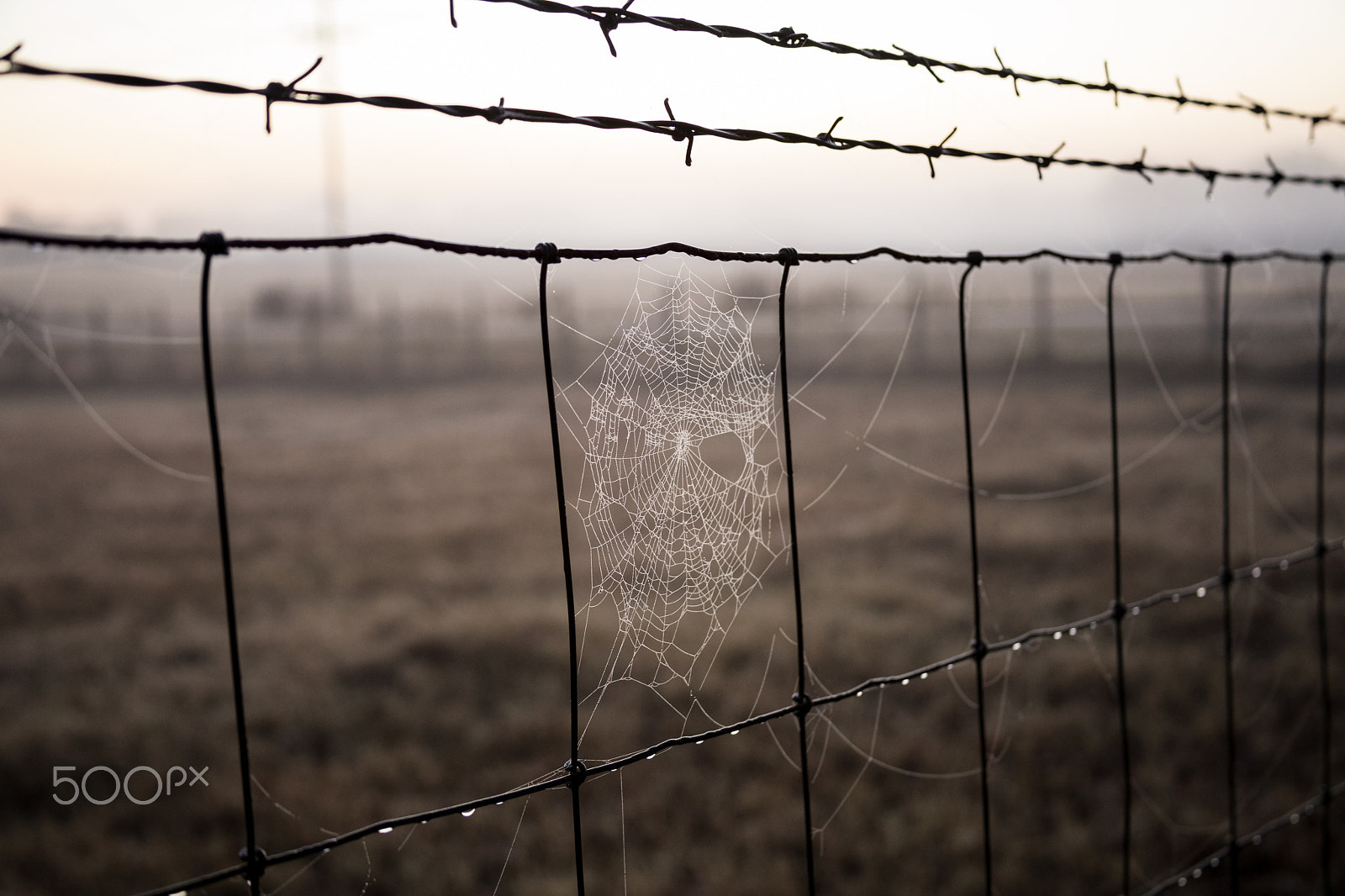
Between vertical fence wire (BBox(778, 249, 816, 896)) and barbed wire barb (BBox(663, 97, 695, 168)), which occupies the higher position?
barbed wire barb (BBox(663, 97, 695, 168))

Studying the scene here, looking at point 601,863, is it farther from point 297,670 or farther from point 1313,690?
point 1313,690

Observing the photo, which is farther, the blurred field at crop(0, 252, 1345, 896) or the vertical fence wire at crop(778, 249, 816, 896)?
the blurred field at crop(0, 252, 1345, 896)

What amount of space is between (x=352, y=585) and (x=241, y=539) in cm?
212

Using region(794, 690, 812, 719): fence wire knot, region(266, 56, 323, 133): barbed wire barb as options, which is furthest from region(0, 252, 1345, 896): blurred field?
region(266, 56, 323, 133): barbed wire barb

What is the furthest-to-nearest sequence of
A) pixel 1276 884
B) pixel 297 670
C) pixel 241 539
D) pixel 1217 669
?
1. pixel 241 539
2. pixel 297 670
3. pixel 1217 669
4. pixel 1276 884

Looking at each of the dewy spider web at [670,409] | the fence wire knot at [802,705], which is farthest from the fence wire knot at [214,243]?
the fence wire knot at [802,705]

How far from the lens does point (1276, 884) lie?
3588 millimetres

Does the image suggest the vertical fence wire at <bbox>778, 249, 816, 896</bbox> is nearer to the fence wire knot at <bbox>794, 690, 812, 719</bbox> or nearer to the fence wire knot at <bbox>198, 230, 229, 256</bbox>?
the fence wire knot at <bbox>794, 690, 812, 719</bbox>

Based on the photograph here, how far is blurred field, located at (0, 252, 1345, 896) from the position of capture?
13.0 ft

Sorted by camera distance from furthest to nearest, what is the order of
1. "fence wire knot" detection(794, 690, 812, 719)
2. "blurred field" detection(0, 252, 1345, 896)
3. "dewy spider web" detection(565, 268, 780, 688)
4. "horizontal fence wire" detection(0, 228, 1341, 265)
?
"blurred field" detection(0, 252, 1345, 896)
"dewy spider web" detection(565, 268, 780, 688)
"fence wire knot" detection(794, 690, 812, 719)
"horizontal fence wire" detection(0, 228, 1341, 265)

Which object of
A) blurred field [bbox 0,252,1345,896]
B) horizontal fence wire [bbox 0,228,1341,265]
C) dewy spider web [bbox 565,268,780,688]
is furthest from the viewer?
blurred field [bbox 0,252,1345,896]

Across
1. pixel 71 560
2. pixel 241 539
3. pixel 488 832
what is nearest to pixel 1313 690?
pixel 488 832

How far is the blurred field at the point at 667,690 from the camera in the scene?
3947 millimetres

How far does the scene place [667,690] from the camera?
5.87m
